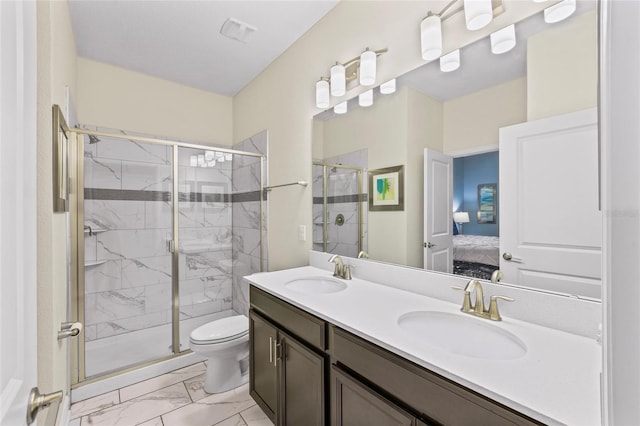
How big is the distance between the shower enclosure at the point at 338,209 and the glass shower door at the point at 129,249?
138 cm

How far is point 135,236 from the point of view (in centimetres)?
Answer: 264

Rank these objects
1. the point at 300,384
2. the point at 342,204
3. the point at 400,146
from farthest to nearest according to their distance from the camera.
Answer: the point at 342,204
the point at 400,146
the point at 300,384

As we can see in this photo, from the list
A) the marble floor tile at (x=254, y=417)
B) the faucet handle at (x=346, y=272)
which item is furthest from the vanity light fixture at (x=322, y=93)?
the marble floor tile at (x=254, y=417)

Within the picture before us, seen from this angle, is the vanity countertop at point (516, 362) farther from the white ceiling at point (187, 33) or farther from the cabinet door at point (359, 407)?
the white ceiling at point (187, 33)

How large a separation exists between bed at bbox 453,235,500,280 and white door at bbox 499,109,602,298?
1.3 inches

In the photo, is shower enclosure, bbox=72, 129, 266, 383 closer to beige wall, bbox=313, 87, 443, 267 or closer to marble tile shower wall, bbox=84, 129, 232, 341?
marble tile shower wall, bbox=84, 129, 232, 341

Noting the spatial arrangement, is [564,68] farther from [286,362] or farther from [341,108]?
[286,362]

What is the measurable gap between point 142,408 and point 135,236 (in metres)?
1.41

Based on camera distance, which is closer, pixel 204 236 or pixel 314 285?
pixel 314 285

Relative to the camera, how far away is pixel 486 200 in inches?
47.8

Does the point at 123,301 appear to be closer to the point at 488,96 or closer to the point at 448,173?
the point at 448,173

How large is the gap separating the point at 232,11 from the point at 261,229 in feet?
5.66

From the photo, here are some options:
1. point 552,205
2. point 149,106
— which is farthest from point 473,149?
point 149,106

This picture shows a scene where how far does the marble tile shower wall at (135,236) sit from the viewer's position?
251cm
